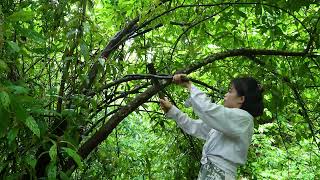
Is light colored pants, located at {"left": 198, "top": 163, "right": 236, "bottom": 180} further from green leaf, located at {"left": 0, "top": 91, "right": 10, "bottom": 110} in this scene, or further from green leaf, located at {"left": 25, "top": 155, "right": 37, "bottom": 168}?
green leaf, located at {"left": 0, "top": 91, "right": 10, "bottom": 110}

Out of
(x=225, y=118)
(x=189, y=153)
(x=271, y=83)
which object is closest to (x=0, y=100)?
(x=225, y=118)

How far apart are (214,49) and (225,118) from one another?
1.74m

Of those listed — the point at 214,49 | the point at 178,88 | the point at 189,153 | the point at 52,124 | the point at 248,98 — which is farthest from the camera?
the point at 214,49

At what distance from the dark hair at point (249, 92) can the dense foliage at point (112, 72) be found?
0.18 meters

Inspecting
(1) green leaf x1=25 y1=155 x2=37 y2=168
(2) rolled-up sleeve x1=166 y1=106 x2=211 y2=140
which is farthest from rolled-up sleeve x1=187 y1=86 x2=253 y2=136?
→ (1) green leaf x1=25 y1=155 x2=37 y2=168

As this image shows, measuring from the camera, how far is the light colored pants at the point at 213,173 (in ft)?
7.10

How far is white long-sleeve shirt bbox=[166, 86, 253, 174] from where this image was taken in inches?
80.4

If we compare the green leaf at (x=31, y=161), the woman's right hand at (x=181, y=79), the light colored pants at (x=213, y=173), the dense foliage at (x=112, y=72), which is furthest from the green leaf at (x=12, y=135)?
the light colored pants at (x=213, y=173)

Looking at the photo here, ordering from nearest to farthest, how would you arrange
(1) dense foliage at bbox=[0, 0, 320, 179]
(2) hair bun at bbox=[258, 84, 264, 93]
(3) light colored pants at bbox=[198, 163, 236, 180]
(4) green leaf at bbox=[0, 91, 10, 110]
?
(4) green leaf at bbox=[0, 91, 10, 110]
(1) dense foliage at bbox=[0, 0, 320, 179]
(3) light colored pants at bbox=[198, 163, 236, 180]
(2) hair bun at bbox=[258, 84, 264, 93]

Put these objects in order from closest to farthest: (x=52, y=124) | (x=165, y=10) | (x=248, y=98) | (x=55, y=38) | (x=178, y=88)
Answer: (x=55, y=38) < (x=52, y=124) < (x=248, y=98) < (x=165, y=10) < (x=178, y=88)

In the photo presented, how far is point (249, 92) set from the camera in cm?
226

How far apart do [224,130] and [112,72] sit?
0.67 meters

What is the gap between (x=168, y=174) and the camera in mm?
3387

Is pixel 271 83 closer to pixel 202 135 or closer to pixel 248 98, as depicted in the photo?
pixel 248 98
